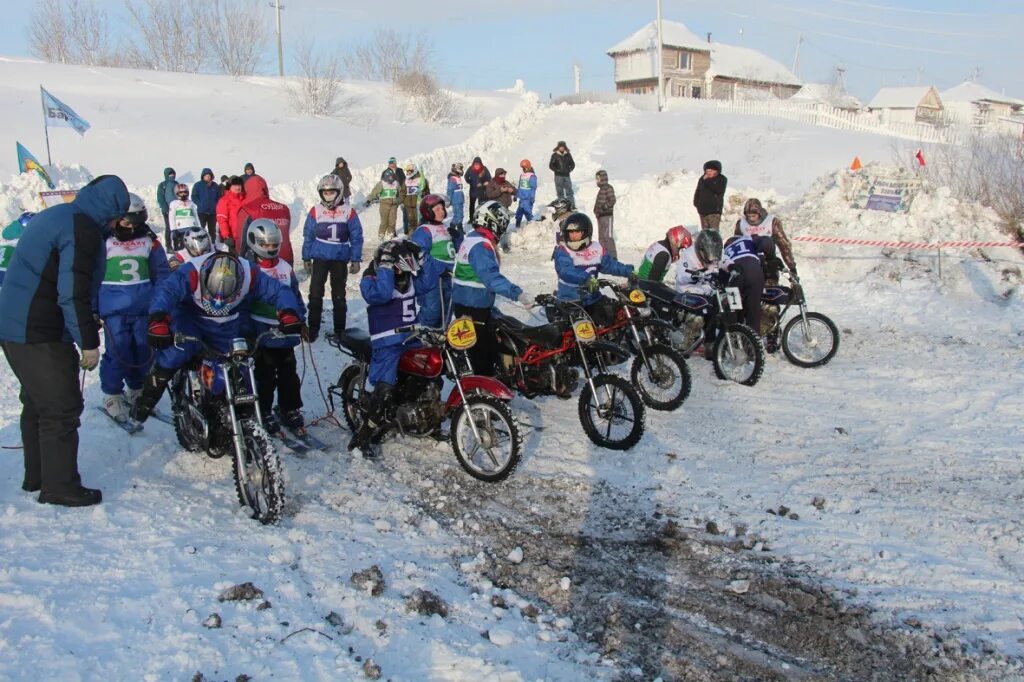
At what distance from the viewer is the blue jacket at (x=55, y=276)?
4508 millimetres

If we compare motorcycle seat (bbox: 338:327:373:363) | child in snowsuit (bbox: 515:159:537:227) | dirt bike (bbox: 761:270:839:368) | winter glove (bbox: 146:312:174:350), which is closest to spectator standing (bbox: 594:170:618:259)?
child in snowsuit (bbox: 515:159:537:227)

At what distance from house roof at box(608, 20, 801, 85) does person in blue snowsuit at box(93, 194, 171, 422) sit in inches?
2536

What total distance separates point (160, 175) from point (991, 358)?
22.7 metres

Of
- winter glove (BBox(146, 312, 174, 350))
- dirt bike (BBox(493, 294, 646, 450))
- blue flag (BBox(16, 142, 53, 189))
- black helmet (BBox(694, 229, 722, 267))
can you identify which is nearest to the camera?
winter glove (BBox(146, 312, 174, 350))

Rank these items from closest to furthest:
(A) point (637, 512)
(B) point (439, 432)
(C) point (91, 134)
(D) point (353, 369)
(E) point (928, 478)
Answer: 1. (A) point (637, 512)
2. (E) point (928, 478)
3. (B) point (439, 432)
4. (D) point (353, 369)
5. (C) point (91, 134)

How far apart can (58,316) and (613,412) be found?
411cm

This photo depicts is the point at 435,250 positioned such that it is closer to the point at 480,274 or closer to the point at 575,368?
the point at 480,274

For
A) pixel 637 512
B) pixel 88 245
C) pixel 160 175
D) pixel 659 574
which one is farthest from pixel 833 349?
pixel 160 175

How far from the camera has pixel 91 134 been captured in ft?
84.3

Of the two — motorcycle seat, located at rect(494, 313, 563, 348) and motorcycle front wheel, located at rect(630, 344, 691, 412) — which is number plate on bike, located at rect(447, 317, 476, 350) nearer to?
motorcycle seat, located at rect(494, 313, 563, 348)

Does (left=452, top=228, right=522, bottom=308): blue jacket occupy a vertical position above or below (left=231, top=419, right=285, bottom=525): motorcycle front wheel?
above

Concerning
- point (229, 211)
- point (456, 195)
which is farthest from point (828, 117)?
point (229, 211)

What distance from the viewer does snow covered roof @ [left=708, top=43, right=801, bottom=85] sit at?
65.3 metres

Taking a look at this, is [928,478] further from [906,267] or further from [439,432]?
[906,267]
